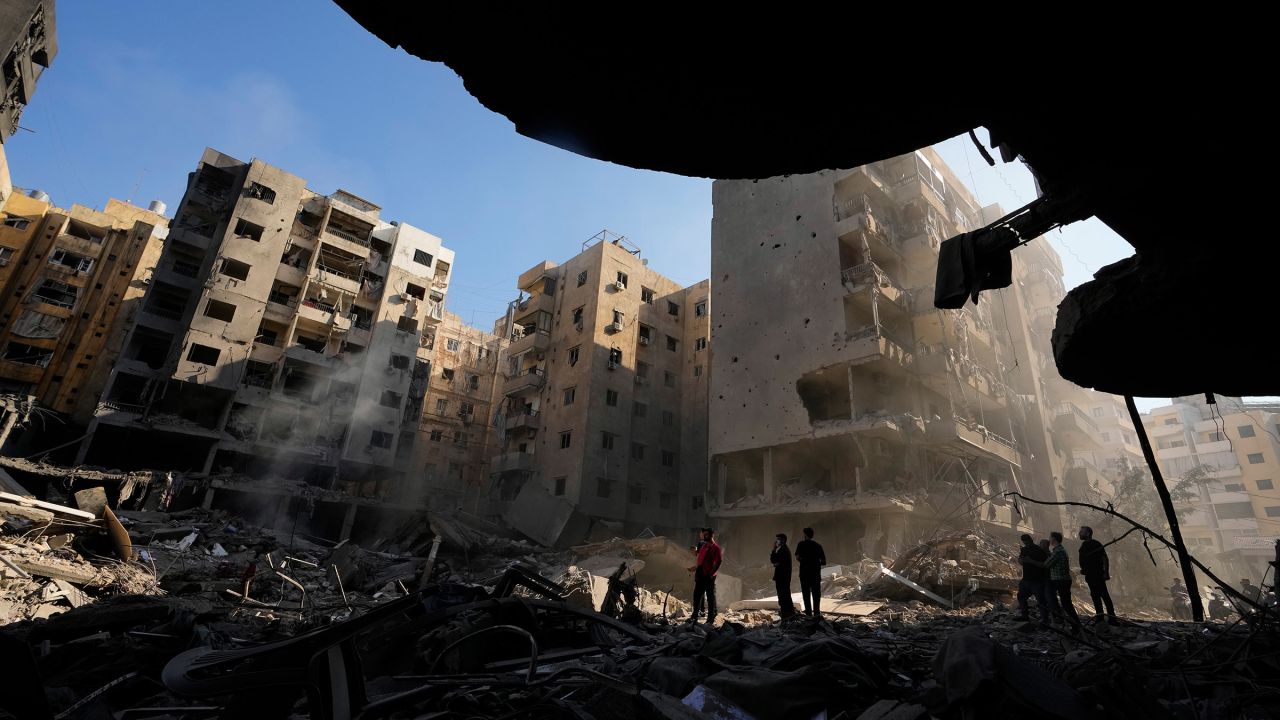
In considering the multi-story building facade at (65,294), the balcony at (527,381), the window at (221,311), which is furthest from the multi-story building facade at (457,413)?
the multi-story building facade at (65,294)

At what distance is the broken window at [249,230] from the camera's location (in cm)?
3438

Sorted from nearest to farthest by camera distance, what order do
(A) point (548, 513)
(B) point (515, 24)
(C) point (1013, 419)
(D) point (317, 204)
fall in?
(B) point (515, 24) < (A) point (548, 513) < (C) point (1013, 419) < (D) point (317, 204)

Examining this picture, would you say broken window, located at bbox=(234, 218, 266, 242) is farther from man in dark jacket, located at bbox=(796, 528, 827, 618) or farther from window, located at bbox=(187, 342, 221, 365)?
man in dark jacket, located at bbox=(796, 528, 827, 618)

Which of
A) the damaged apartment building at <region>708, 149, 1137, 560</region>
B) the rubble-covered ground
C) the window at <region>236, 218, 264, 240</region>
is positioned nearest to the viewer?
the rubble-covered ground

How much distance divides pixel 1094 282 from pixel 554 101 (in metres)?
6.09

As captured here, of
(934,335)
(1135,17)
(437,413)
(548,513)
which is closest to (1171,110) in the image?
(1135,17)

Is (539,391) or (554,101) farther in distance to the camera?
(539,391)

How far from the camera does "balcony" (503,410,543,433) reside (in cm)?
3731

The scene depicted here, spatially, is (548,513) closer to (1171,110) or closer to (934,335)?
(934,335)

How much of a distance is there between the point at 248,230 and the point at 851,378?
36616mm

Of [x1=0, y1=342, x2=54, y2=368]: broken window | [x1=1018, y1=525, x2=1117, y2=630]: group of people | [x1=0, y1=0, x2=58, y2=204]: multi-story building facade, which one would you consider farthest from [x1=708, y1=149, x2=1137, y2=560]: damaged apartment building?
[x1=0, y1=342, x2=54, y2=368]: broken window

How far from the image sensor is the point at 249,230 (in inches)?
1373

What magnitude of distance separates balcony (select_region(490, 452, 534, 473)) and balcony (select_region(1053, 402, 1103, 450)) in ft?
124

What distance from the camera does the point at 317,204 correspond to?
37938 mm
